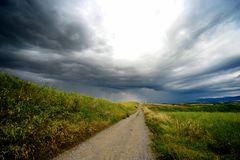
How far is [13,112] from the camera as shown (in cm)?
991

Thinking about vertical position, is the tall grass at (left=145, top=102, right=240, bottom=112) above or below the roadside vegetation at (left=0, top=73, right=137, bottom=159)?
above

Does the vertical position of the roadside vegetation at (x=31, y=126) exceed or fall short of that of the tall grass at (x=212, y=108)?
it falls short

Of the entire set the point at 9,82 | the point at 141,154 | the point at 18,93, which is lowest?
the point at 141,154

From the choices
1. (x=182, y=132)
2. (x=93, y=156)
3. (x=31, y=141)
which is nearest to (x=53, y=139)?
(x=31, y=141)

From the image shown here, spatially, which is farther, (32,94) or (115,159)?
(32,94)

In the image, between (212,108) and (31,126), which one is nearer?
(31,126)

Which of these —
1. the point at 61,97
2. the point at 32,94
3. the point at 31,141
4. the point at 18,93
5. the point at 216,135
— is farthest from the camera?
the point at 61,97

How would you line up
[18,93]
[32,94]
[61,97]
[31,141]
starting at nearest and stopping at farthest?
[31,141] < [18,93] < [32,94] < [61,97]

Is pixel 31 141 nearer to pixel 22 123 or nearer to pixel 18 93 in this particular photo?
pixel 22 123

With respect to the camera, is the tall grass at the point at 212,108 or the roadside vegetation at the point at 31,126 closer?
the roadside vegetation at the point at 31,126

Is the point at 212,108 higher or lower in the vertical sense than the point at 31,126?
higher

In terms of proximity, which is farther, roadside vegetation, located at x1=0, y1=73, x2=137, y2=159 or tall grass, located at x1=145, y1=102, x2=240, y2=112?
tall grass, located at x1=145, y1=102, x2=240, y2=112

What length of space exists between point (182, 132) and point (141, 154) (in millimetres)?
9595

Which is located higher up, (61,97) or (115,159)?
(61,97)
